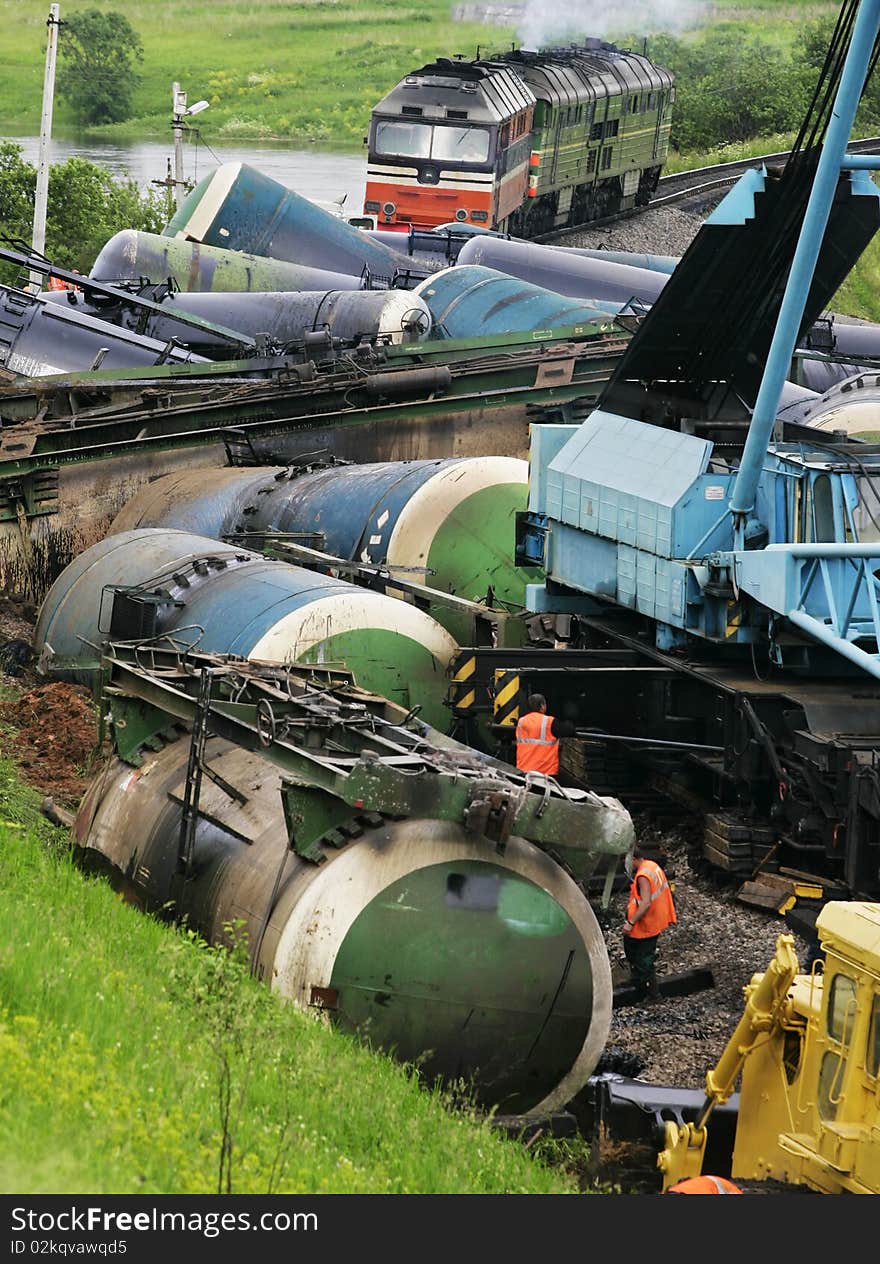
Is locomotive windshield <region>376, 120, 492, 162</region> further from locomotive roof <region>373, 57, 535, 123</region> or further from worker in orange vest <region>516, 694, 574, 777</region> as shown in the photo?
worker in orange vest <region>516, 694, 574, 777</region>

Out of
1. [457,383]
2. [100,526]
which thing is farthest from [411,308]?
[100,526]

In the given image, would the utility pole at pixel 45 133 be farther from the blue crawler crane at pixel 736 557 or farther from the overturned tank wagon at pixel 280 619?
the overturned tank wagon at pixel 280 619

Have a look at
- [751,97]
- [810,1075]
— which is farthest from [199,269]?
[751,97]

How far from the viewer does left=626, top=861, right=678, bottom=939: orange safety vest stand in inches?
431

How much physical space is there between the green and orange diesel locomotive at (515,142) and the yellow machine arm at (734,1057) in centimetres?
2748

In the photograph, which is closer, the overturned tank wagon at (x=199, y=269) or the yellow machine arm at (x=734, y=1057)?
the yellow machine arm at (x=734, y=1057)

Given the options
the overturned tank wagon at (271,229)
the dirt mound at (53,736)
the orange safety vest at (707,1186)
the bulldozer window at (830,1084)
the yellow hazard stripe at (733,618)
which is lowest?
the dirt mound at (53,736)

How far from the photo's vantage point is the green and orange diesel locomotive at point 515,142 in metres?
36.2

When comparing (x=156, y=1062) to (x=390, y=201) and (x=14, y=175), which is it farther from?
(x=14, y=175)

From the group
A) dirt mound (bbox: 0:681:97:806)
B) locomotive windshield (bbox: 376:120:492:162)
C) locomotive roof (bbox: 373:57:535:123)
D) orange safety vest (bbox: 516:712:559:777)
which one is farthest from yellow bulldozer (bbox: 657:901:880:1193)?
locomotive roof (bbox: 373:57:535:123)

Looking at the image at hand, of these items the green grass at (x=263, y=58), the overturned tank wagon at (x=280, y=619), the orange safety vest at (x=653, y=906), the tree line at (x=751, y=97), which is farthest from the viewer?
the green grass at (x=263, y=58)

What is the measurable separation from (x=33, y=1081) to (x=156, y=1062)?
2.50 feet

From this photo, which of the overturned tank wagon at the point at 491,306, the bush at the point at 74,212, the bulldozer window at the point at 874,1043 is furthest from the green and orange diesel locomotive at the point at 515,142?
the bulldozer window at the point at 874,1043

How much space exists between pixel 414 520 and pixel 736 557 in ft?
11.8
